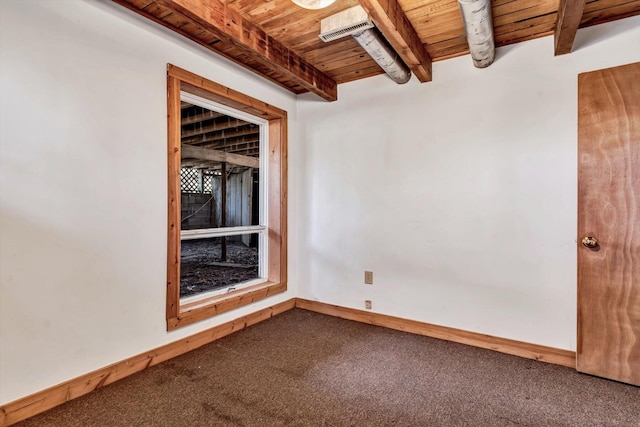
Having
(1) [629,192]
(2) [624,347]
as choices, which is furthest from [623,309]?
(1) [629,192]

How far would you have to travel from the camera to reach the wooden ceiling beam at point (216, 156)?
4.69 meters

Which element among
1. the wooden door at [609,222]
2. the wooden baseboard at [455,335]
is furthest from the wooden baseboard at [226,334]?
the wooden door at [609,222]

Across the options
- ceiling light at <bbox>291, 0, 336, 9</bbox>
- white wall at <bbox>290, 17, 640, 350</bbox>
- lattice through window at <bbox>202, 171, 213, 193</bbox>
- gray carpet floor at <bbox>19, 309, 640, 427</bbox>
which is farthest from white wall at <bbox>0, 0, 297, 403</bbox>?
lattice through window at <bbox>202, 171, 213, 193</bbox>

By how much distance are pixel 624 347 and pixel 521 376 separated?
2.15 ft

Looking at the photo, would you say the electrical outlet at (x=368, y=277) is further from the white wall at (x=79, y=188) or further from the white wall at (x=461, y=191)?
the white wall at (x=79, y=188)

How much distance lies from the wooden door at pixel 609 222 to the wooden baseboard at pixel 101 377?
271 centimetres

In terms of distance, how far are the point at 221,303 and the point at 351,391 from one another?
1345mm

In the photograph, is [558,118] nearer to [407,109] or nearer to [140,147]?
[407,109]

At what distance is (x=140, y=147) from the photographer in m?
2.14

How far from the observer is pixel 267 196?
11.5ft

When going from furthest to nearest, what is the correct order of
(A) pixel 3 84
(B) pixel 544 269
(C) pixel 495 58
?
(C) pixel 495 58 < (B) pixel 544 269 < (A) pixel 3 84

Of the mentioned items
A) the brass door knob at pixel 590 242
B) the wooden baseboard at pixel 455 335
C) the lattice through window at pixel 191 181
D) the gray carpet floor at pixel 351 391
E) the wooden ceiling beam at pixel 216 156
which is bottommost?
the gray carpet floor at pixel 351 391

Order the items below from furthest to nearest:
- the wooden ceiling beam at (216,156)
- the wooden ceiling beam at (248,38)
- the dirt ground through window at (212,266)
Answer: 1. the wooden ceiling beam at (216,156)
2. the dirt ground through window at (212,266)
3. the wooden ceiling beam at (248,38)

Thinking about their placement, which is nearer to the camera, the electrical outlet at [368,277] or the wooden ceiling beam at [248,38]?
the wooden ceiling beam at [248,38]
